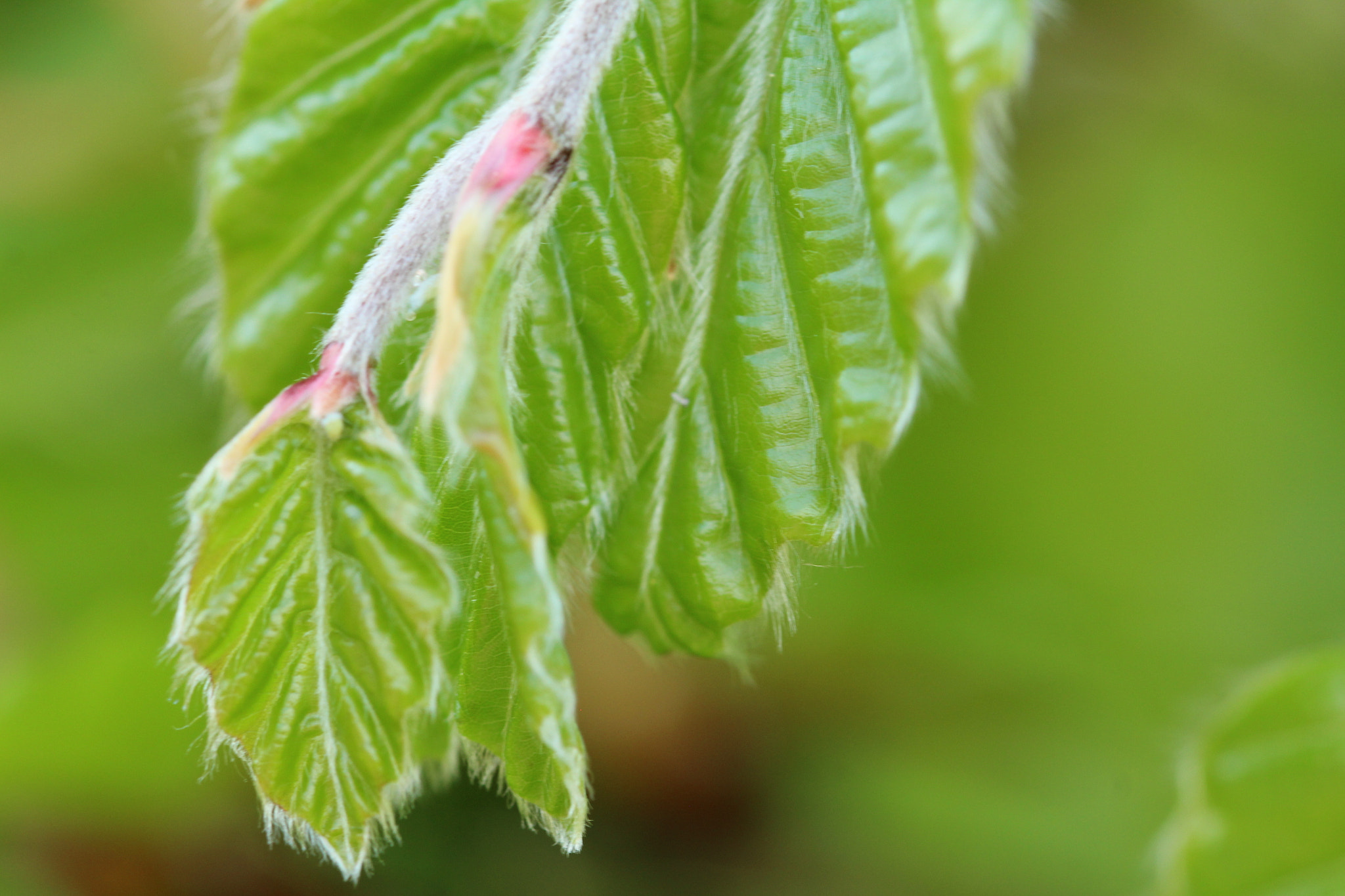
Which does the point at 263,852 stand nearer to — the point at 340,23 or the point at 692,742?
the point at 692,742

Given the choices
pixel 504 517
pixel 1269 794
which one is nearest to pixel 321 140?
pixel 504 517

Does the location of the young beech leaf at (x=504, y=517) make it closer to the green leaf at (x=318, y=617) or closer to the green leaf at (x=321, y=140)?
the green leaf at (x=318, y=617)

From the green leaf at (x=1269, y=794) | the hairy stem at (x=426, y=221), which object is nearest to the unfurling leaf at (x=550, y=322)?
the hairy stem at (x=426, y=221)

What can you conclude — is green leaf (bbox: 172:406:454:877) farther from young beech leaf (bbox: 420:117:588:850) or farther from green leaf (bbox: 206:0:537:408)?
green leaf (bbox: 206:0:537:408)

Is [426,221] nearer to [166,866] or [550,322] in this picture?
[550,322]

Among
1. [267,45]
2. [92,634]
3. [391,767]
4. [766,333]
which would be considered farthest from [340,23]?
[92,634]

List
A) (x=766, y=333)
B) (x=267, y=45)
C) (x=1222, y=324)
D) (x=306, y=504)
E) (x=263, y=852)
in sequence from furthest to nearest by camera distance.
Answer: (x=1222, y=324) → (x=263, y=852) → (x=267, y=45) → (x=766, y=333) → (x=306, y=504)
